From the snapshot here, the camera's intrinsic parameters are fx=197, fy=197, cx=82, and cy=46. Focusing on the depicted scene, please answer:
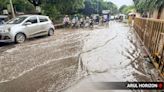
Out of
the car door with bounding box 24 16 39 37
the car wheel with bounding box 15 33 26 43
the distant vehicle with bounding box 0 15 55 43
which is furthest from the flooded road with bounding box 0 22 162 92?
the car door with bounding box 24 16 39 37

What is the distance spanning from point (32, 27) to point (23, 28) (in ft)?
2.65

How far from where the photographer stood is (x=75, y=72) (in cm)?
582

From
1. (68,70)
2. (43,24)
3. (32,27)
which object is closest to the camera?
(68,70)

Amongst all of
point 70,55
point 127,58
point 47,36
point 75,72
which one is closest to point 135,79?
point 75,72

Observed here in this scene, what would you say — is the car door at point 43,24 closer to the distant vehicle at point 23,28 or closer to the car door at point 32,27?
the distant vehicle at point 23,28

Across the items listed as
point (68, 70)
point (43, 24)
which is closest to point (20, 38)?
point (43, 24)

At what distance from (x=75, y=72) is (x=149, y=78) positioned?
2087 millimetres

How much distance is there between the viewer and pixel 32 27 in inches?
482

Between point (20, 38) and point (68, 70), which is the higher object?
point (20, 38)

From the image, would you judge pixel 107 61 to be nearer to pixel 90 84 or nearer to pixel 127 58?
pixel 127 58

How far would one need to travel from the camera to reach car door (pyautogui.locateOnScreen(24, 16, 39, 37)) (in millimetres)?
11870

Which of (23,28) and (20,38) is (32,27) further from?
(20,38)

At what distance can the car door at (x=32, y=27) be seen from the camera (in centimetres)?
1187

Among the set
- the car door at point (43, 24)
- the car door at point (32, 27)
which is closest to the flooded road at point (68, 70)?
the car door at point (32, 27)
